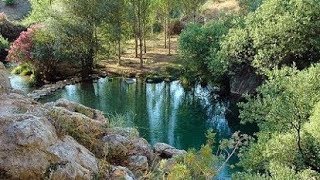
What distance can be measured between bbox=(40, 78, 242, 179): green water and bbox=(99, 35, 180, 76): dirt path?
8.81ft

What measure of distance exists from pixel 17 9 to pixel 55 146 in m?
71.7

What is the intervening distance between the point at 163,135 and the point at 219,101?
1130cm

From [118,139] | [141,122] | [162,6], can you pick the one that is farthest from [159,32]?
[118,139]

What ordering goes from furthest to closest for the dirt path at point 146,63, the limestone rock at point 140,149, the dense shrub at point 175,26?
the dense shrub at point 175,26 < the dirt path at point 146,63 < the limestone rock at point 140,149

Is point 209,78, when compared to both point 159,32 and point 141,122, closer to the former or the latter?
point 141,122

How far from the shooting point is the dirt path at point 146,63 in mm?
49125

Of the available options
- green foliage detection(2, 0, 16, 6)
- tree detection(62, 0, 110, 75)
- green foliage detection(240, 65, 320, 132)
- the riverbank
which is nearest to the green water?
the riverbank

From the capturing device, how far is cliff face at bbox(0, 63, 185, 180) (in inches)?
459

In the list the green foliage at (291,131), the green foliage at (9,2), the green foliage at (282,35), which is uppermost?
the green foliage at (9,2)

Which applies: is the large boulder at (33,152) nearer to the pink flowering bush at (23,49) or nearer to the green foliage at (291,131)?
the green foliage at (291,131)

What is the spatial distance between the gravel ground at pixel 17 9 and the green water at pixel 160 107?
3657 centimetres

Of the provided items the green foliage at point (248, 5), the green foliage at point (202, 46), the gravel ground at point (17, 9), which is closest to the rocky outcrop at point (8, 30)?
the gravel ground at point (17, 9)

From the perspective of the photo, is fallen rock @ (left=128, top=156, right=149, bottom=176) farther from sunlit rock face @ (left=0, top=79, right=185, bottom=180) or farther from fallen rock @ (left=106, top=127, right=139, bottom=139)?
fallen rock @ (left=106, top=127, right=139, bottom=139)

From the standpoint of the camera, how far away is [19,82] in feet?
151
